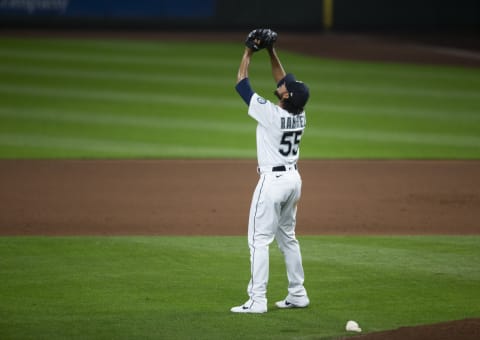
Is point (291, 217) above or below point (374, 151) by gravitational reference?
above

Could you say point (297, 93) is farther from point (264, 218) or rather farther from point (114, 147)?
point (114, 147)

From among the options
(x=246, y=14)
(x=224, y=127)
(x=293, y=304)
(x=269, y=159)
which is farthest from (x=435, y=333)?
(x=246, y=14)

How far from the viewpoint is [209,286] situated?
8305 mm

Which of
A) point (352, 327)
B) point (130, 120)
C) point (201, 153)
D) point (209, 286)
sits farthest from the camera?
point (130, 120)

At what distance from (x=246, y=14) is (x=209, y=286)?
67.7ft

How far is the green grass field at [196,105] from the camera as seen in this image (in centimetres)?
1595

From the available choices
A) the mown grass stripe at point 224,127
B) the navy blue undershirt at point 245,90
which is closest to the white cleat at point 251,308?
the navy blue undershirt at point 245,90

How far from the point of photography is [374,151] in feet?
51.5

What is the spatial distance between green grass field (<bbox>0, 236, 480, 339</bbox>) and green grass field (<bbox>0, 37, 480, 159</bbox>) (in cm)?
561

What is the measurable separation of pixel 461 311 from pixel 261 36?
2636 millimetres

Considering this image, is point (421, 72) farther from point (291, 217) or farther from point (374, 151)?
point (291, 217)

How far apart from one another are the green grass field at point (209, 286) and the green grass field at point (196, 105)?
5608 millimetres

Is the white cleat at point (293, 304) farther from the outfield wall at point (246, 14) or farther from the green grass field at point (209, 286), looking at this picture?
the outfield wall at point (246, 14)

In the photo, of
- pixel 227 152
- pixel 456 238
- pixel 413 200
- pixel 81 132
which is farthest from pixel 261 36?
pixel 81 132
